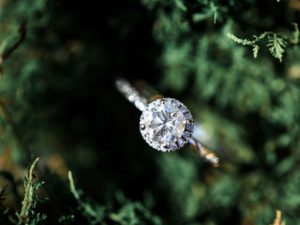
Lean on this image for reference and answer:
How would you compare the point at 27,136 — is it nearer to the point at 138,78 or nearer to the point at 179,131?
the point at 138,78

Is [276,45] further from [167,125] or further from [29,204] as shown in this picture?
[29,204]

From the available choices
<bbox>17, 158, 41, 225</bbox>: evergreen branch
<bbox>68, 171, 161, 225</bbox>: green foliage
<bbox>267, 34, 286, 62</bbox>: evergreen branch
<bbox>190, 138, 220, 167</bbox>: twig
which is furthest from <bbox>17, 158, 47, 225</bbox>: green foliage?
<bbox>267, 34, 286, 62</bbox>: evergreen branch

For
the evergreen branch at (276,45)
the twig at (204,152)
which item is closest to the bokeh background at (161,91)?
the evergreen branch at (276,45)

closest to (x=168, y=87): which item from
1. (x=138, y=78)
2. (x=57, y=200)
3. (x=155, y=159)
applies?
(x=138, y=78)

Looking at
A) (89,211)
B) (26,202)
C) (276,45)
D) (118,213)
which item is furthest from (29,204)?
Result: (276,45)

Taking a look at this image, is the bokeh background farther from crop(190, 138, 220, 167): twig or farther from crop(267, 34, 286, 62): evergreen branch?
crop(190, 138, 220, 167): twig

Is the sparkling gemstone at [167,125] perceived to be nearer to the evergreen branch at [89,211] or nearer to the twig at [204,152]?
the twig at [204,152]
